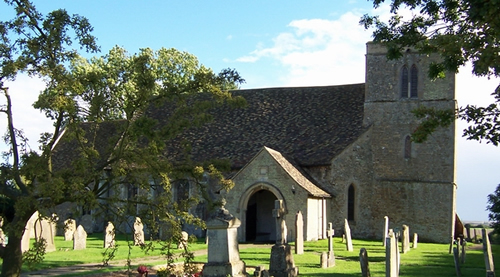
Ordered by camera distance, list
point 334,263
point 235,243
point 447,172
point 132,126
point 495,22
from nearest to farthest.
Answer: point 495,22, point 132,126, point 235,243, point 334,263, point 447,172

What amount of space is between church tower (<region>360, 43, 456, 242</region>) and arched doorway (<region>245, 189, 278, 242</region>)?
210 inches

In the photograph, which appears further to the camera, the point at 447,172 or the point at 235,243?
the point at 447,172

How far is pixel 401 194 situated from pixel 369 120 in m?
4.50

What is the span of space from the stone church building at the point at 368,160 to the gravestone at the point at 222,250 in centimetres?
1493

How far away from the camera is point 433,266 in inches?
840

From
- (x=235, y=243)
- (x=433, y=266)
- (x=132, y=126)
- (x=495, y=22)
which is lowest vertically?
(x=433, y=266)

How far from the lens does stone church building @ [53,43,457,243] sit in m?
33.0

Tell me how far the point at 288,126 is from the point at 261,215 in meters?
5.61

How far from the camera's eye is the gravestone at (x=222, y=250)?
15.6 metres

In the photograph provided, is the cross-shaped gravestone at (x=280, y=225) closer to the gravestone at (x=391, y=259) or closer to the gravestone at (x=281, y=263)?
the gravestone at (x=281, y=263)

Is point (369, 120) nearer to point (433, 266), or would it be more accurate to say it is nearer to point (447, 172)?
point (447, 172)

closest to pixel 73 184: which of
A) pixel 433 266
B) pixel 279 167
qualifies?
pixel 433 266

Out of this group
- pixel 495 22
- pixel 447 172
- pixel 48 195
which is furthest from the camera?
pixel 447 172

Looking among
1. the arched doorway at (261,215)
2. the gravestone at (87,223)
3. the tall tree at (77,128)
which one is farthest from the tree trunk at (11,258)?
the gravestone at (87,223)
